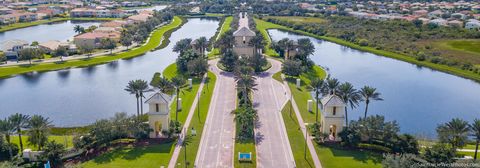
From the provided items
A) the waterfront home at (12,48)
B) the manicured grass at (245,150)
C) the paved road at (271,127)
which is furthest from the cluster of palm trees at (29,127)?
the waterfront home at (12,48)

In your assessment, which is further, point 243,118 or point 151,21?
point 151,21

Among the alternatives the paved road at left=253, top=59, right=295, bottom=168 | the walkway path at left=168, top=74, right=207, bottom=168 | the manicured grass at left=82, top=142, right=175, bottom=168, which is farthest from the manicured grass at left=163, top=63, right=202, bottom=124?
the paved road at left=253, top=59, right=295, bottom=168

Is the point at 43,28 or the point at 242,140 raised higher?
the point at 43,28

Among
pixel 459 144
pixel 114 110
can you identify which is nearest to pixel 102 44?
pixel 114 110

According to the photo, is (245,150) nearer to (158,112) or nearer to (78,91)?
(158,112)

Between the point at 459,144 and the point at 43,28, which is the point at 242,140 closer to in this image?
the point at 459,144

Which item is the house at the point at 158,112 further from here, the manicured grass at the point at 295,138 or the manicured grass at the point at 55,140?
the manicured grass at the point at 295,138

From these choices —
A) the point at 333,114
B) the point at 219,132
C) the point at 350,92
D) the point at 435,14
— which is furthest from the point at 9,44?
the point at 435,14
